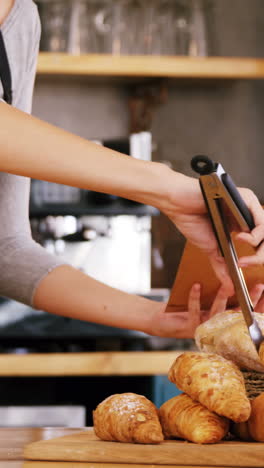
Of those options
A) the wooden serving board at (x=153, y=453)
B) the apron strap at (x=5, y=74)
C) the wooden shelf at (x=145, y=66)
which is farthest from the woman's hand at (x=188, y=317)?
the wooden shelf at (x=145, y=66)

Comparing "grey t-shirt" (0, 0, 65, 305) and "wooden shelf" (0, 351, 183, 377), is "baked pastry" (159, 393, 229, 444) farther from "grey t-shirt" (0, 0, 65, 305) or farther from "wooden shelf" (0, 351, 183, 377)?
"wooden shelf" (0, 351, 183, 377)

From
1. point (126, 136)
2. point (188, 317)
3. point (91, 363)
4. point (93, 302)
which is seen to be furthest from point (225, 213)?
point (126, 136)

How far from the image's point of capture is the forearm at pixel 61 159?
27.6 inches

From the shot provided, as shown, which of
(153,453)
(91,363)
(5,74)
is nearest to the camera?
(153,453)

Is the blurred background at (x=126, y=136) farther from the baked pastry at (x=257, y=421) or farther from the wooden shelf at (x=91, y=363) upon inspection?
the baked pastry at (x=257, y=421)

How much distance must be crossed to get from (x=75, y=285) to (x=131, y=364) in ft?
3.53

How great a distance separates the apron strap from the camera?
1001 mm

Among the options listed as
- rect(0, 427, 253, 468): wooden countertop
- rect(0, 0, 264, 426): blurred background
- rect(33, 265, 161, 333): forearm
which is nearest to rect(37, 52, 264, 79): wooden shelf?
rect(0, 0, 264, 426): blurred background

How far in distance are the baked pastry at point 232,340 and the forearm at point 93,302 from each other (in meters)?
0.25

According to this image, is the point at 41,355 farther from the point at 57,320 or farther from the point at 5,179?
the point at 5,179

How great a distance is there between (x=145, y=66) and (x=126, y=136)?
0.36 metres

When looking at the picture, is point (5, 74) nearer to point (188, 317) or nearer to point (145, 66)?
point (188, 317)

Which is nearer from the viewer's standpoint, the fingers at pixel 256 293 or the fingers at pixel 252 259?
the fingers at pixel 252 259

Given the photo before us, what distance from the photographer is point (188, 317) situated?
3.11 feet
